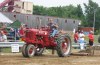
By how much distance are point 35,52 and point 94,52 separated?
378cm

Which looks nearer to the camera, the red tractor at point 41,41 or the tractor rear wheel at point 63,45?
the red tractor at point 41,41

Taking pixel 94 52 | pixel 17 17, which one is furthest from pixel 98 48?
pixel 17 17

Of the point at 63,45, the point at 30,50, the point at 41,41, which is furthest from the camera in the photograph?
the point at 63,45

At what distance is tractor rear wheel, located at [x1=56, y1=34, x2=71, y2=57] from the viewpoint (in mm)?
17875

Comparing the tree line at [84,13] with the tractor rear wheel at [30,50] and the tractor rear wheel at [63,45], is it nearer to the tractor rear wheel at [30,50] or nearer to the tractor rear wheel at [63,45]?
the tractor rear wheel at [63,45]

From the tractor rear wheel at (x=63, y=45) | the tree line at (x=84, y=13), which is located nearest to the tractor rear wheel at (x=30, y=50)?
the tractor rear wheel at (x=63, y=45)

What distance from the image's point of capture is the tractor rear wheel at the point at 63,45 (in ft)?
58.6

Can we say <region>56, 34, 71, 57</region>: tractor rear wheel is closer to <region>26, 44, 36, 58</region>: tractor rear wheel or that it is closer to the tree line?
<region>26, 44, 36, 58</region>: tractor rear wheel

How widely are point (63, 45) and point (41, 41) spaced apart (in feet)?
4.77

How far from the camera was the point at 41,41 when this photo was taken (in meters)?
17.9

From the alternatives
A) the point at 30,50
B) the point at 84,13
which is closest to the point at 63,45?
the point at 30,50

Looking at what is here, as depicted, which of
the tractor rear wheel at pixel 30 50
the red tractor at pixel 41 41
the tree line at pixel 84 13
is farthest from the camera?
the tree line at pixel 84 13

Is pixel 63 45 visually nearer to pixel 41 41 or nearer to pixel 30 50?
pixel 41 41

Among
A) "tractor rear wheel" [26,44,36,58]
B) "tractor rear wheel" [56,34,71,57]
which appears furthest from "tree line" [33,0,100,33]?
"tractor rear wheel" [26,44,36,58]
